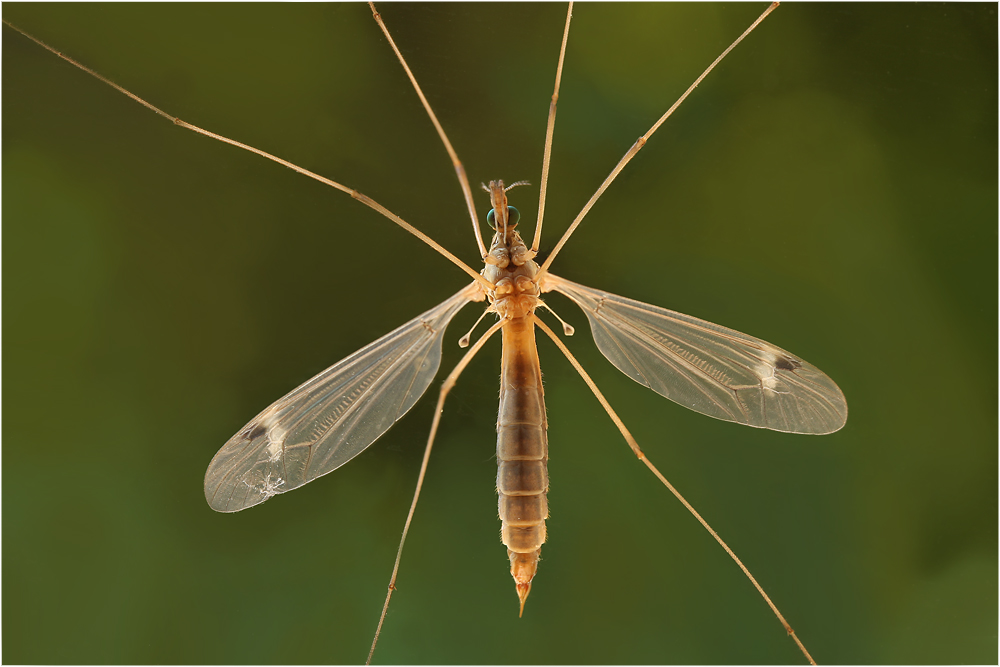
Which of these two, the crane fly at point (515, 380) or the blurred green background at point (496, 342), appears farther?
the blurred green background at point (496, 342)

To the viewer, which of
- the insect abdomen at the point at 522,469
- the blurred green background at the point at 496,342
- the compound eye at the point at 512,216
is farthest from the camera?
the blurred green background at the point at 496,342

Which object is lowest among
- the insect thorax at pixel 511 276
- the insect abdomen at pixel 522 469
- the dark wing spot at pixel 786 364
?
the insect abdomen at pixel 522 469

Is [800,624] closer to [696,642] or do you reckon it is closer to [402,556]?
[696,642]

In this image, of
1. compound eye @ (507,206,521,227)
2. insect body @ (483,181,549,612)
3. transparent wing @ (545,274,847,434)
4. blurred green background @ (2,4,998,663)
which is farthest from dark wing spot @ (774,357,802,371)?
compound eye @ (507,206,521,227)

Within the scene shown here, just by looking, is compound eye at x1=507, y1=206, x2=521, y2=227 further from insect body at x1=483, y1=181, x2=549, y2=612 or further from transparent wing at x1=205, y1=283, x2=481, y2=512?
transparent wing at x1=205, y1=283, x2=481, y2=512

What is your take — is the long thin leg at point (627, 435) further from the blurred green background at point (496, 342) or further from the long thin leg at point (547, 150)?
the long thin leg at point (547, 150)

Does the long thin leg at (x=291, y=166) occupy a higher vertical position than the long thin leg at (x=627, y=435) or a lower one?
higher

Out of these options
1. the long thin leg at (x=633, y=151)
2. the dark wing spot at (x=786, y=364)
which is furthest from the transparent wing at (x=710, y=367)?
the long thin leg at (x=633, y=151)

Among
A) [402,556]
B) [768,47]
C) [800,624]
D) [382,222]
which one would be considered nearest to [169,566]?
[402,556]
